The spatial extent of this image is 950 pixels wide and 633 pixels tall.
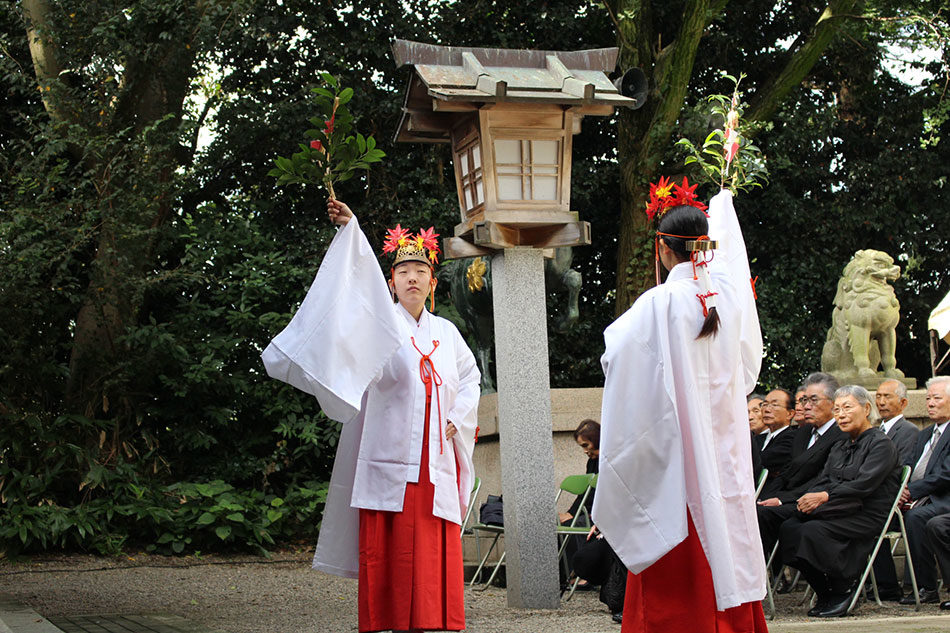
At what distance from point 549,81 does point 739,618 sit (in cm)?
429

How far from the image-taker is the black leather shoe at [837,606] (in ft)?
20.7

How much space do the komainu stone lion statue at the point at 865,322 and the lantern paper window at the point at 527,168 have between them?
4.85 metres

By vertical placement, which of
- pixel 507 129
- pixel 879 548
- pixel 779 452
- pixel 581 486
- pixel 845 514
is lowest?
pixel 879 548

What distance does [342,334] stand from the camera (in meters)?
4.94

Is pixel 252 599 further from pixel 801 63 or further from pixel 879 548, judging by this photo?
pixel 801 63

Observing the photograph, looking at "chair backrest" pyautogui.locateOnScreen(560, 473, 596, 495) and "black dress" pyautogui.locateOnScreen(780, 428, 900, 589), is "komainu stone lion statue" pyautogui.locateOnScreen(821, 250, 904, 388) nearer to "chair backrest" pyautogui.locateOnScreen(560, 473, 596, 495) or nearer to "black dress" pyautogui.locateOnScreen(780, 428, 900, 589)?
"black dress" pyautogui.locateOnScreen(780, 428, 900, 589)

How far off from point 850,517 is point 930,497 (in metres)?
0.99

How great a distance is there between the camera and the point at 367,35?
14.0 m

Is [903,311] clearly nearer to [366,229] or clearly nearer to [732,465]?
[366,229]

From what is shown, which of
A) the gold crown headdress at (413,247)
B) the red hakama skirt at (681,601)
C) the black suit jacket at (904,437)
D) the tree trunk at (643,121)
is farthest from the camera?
the tree trunk at (643,121)

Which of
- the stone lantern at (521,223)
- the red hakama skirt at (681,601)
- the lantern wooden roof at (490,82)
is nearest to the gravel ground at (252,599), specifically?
the stone lantern at (521,223)

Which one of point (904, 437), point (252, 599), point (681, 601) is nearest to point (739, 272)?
point (681, 601)

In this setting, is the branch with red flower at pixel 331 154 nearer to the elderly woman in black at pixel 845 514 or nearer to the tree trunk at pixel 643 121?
the elderly woman in black at pixel 845 514

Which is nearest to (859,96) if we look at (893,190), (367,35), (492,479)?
(893,190)
